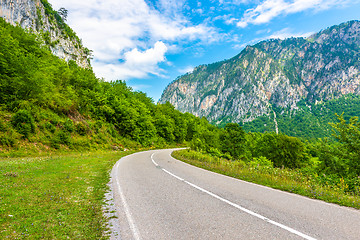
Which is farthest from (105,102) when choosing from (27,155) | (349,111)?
(349,111)

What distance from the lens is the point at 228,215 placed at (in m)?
4.83

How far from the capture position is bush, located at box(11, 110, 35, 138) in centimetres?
1883

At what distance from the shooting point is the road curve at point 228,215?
3.84 metres

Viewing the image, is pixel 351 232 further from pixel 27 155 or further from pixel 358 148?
pixel 27 155

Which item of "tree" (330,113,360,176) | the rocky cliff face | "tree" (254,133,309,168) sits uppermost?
the rocky cliff face

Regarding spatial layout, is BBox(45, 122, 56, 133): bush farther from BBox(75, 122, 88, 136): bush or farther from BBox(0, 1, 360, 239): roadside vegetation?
BBox(75, 122, 88, 136): bush

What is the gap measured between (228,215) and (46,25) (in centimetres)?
8091

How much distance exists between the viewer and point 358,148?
1093 cm

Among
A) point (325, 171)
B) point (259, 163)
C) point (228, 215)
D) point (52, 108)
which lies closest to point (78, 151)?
point (52, 108)

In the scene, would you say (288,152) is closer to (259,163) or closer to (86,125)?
(259,163)

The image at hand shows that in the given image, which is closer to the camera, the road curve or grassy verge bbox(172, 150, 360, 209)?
the road curve

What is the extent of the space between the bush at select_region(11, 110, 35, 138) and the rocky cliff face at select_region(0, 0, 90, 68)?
35.3 meters

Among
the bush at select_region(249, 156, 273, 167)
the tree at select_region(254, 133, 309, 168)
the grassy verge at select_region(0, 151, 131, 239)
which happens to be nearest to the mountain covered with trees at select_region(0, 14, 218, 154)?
the grassy verge at select_region(0, 151, 131, 239)

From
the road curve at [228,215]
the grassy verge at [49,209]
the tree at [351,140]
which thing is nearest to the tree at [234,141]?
the tree at [351,140]
